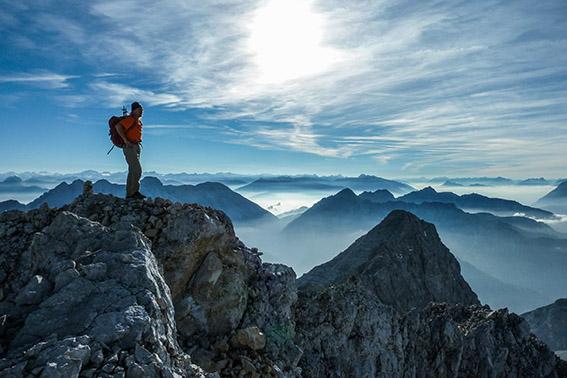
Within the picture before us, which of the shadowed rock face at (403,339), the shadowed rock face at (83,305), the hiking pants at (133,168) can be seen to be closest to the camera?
the shadowed rock face at (83,305)

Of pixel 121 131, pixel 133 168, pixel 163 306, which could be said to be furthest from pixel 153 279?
pixel 133 168

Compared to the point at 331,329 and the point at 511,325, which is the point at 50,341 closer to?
the point at 331,329

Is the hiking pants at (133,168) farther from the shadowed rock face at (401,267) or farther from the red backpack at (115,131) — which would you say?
the shadowed rock face at (401,267)

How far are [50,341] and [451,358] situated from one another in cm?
4752

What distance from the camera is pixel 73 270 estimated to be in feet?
39.5

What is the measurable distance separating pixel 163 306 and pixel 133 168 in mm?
9454

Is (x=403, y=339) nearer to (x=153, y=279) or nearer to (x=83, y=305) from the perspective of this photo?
(x=153, y=279)

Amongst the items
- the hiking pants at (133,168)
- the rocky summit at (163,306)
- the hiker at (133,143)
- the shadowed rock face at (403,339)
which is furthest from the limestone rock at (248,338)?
the hiking pants at (133,168)

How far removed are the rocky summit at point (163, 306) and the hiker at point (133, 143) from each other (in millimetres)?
1051

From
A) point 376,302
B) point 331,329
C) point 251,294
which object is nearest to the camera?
point 251,294

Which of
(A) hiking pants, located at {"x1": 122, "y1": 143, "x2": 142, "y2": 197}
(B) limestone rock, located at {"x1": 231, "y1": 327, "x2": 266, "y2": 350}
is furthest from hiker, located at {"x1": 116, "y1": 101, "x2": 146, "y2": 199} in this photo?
(B) limestone rock, located at {"x1": 231, "y1": 327, "x2": 266, "y2": 350}

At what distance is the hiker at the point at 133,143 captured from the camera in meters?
18.7

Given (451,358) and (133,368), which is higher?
(133,368)

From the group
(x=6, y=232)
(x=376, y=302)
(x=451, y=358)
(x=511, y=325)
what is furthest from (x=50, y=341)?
(x=511, y=325)
